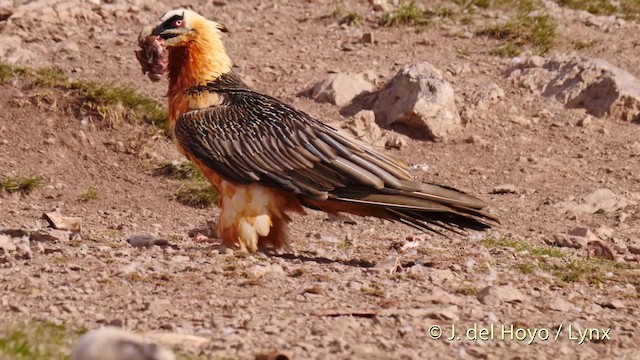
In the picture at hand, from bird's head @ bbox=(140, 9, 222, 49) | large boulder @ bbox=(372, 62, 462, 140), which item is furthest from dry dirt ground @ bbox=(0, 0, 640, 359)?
bird's head @ bbox=(140, 9, 222, 49)

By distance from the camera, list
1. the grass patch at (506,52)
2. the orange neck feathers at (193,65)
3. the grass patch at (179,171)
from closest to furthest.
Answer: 1. the orange neck feathers at (193,65)
2. the grass patch at (179,171)
3. the grass patch at (506,52)

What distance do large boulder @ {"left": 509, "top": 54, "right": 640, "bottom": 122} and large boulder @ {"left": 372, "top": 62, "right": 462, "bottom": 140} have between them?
164cm

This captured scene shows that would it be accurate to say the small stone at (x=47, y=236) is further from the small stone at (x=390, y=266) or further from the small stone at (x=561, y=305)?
the small stone at (x=561, y=305)

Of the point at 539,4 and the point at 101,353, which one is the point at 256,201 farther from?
the point at 539,4

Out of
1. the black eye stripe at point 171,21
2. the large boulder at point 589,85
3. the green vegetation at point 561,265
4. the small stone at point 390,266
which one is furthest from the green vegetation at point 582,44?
the small stone at point 390,266

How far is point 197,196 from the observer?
1377 cm

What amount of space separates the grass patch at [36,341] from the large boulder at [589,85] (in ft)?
34.5

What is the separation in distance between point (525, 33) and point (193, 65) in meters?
8.37

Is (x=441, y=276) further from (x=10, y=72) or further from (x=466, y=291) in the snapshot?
(x=10, y=72)

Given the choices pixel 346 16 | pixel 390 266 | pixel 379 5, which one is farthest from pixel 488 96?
pixel 390 266

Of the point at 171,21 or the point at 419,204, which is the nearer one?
the point at 419,204

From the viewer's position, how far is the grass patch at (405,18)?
18719 mm

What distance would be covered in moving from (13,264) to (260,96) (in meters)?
2.95

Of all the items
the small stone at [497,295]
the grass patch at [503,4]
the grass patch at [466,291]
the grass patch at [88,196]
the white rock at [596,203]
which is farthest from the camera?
the grass patch at [503,4]
